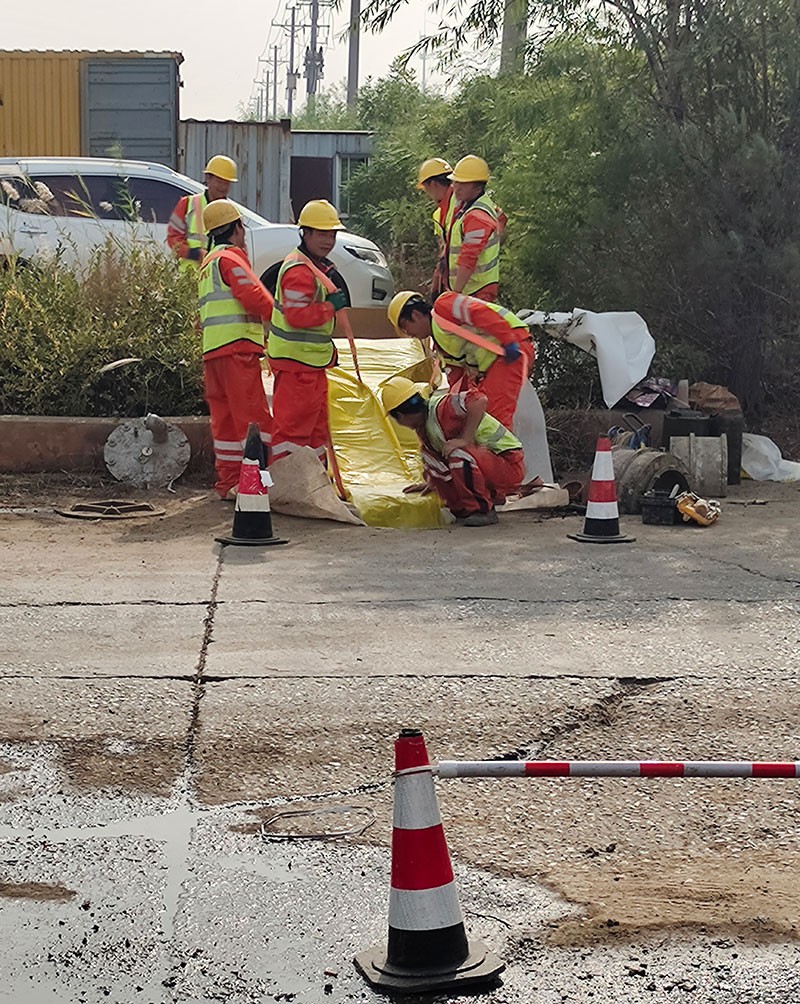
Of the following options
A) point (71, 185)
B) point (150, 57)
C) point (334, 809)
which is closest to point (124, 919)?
point (334, 809)

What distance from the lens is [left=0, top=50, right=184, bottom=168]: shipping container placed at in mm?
23547

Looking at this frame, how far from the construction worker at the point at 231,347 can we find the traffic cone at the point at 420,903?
6469mm

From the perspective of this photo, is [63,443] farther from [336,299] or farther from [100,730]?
[100,730]

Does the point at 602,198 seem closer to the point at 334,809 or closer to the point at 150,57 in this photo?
the point at 334,809

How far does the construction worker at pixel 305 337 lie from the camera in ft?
31.9

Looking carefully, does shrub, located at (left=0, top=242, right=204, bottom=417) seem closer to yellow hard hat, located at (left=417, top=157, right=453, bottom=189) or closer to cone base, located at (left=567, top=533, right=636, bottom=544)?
yellow hard hat, located at (left=417, top=157, right=453, bottom=189)

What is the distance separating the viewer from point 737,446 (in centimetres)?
1144

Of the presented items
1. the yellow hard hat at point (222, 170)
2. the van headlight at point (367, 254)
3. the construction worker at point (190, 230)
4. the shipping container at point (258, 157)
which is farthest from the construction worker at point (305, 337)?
the shipping container at point (258, 157)

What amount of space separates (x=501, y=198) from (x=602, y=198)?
49.8 inches

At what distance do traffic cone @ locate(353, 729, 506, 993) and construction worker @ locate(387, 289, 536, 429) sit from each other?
6248 millimetres

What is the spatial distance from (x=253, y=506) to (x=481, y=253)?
317cm

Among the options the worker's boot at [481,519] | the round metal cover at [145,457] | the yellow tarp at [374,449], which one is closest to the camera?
the worker's boot at [481,519]

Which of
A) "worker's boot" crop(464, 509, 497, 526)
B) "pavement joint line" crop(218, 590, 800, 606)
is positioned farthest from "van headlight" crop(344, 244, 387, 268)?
"pavement joint line" crop(218, 590, 800, 606)

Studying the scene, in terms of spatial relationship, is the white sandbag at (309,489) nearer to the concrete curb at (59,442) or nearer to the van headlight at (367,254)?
the concrete curb at (59,442)
